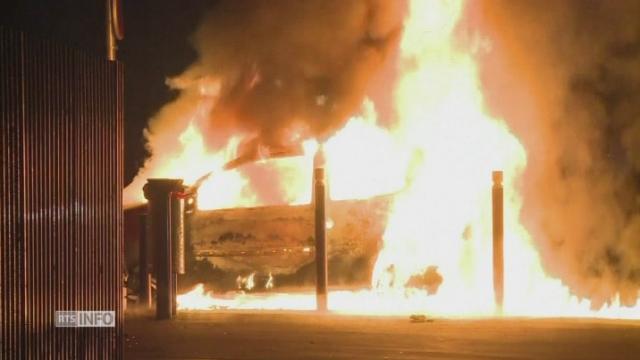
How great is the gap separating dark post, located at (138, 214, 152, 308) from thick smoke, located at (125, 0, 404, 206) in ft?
8.69

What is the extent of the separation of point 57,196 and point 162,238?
6.85 m

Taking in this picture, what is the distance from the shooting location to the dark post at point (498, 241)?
14.5 meters

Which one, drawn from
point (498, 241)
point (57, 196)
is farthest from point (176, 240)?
point (57, 196)

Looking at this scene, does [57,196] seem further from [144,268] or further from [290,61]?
[290,61]

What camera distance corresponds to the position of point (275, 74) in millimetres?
21094

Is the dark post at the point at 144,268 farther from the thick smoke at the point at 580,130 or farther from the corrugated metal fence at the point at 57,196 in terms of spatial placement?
the corrugated metal fence at the point at 57,196

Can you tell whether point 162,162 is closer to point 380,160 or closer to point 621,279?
point 380,160

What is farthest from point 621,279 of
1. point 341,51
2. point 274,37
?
point 274,37

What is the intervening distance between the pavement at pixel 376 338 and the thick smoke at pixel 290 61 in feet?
20.5

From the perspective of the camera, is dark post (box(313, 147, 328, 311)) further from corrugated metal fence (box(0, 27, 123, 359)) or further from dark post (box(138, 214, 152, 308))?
corrugated metal fence (box(0, 27, 123, 359))

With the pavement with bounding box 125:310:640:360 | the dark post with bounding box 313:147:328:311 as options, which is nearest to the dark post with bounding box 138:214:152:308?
the pavement with bounding box 125:310:640:360

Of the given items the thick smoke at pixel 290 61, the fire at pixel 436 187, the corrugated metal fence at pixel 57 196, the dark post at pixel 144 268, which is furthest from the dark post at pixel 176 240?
the corrugated metal fence at pixel 57 196

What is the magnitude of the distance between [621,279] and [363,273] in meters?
4.61

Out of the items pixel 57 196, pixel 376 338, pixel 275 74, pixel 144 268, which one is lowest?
pixel 376 338
